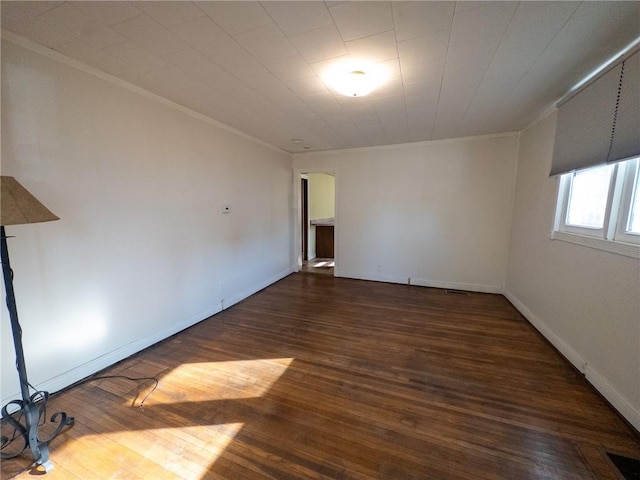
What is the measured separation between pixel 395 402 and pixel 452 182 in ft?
11.9

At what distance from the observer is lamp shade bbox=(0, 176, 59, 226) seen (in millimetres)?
1226

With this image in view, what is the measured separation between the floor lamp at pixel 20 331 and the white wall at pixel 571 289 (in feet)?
11.7

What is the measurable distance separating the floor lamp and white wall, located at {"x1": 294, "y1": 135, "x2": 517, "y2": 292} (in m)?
4.20

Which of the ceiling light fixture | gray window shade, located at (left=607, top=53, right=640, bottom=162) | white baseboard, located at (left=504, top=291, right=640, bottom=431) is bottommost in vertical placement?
white baseboard, located at (left=504, top=291, right=640, bottom=431)

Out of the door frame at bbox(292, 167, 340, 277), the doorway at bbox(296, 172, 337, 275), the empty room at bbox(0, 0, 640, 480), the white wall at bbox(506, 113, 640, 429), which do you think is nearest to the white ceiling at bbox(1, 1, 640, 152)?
the empty room at bbox(0, 0, 640, 480)

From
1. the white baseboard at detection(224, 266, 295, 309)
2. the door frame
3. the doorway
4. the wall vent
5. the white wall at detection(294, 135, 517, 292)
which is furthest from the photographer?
the doorway

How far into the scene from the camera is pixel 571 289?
242 cm

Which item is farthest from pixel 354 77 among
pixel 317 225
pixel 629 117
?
pixel 317 225

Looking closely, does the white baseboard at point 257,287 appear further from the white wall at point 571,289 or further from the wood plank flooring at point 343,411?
the white wall at point 571,289

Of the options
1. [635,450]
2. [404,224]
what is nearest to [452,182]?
[404,224]

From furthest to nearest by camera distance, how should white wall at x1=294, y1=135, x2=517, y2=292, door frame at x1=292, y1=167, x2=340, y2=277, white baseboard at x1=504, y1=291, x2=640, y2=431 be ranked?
1. door frame at x1=292, y1=167, x2=340, y2=277
2. white wall at x1=294, y1=135, x2=517, y2=292
3. white baseboard at x1=504, y1=291, x2=640, y2=431

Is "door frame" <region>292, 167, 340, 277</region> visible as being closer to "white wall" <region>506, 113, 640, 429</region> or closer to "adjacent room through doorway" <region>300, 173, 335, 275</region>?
"adjacent room through doorway" <region>300, 173, 335, 275</region>

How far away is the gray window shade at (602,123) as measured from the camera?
1.74 meters

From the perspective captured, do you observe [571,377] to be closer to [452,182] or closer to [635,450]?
[635,450]
